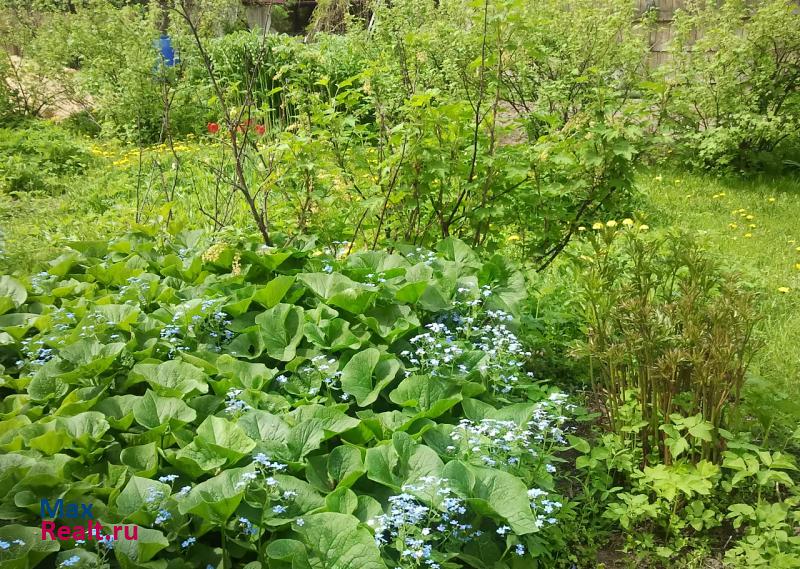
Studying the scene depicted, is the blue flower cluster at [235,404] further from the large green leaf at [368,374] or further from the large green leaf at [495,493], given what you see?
the large green leaf at [495,493]

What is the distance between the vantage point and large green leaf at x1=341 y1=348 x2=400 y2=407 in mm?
2693

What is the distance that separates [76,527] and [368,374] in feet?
3.74

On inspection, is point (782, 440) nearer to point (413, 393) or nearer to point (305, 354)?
point (413, 393)

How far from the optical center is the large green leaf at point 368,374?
8.84 feet

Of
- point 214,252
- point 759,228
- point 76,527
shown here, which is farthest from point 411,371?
point 759,228

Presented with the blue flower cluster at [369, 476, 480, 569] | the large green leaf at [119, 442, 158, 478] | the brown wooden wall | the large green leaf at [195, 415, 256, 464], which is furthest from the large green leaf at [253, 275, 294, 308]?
the brown wooden wall

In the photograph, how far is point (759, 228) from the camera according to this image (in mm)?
5570

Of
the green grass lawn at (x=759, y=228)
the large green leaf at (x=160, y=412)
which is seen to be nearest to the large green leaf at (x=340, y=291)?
the large green leaf at (x=160, y=412)

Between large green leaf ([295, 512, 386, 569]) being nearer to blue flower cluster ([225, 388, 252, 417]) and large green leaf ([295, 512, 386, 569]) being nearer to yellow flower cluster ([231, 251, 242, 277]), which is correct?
blue flower cluster ([225, 388, 252, 417])

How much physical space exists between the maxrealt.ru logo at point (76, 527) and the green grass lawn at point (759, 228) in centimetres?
250

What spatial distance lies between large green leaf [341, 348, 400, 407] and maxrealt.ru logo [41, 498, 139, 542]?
950 mm

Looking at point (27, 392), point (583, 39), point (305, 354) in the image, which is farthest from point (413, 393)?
point (583, 39)

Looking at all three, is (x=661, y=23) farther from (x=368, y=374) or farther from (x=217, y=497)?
(x=217, y=497)

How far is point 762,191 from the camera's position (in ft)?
21.0
